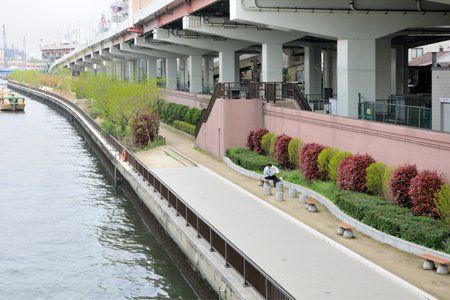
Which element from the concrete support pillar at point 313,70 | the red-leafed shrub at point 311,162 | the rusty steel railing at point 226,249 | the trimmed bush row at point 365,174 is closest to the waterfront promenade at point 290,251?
the rusty steel railing at point 226,249

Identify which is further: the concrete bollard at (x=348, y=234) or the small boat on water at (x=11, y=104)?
the small boat on water at (x=11, y=104)

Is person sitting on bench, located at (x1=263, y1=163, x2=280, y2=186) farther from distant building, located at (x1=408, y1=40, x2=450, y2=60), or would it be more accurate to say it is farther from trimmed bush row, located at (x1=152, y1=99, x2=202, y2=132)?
distant building, located at (x1=408, y1=40, x2=450, y2=60)

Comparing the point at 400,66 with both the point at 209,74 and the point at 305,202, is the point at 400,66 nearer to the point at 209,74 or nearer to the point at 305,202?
the point at 305,202

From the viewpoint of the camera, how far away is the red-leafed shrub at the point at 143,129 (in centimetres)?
4638

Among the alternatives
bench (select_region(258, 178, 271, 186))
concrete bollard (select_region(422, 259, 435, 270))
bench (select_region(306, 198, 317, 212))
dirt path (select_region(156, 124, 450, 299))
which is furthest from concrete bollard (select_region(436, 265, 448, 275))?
bench (select_region(258, 178, 271, 186))

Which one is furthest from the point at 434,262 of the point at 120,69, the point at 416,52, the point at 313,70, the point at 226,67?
the point at 120,69

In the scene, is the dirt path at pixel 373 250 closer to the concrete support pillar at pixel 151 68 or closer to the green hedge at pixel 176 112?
the green hedge at pixel 176 112

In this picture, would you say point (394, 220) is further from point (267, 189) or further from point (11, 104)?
point (11, 104)

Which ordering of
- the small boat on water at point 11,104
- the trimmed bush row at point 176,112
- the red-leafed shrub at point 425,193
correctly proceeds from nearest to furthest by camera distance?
the red-leafed shrub at point 425,193, the trimmed bush row at point 176,112, the small boat on water at point 11,104

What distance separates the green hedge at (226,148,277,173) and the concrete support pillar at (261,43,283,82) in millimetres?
7671

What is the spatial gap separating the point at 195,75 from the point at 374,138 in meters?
→ 42.0

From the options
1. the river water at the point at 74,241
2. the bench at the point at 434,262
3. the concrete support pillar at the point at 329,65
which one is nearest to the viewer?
the bench at the point at 434,262

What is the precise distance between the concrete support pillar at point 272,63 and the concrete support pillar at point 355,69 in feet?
32.7

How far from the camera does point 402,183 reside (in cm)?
2191
